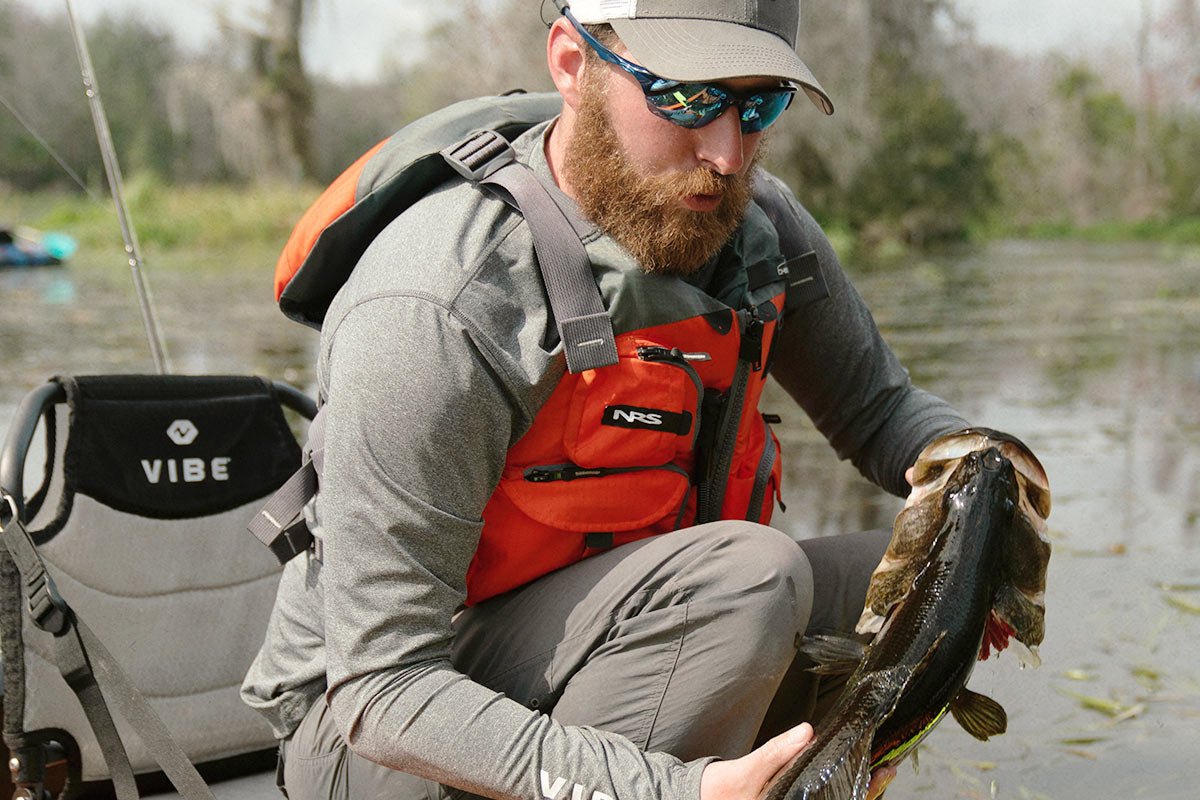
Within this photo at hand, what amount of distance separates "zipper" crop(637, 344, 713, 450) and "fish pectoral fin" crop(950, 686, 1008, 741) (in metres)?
0.70

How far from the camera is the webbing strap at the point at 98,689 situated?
2455 millimetres

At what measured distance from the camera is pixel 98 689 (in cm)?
249

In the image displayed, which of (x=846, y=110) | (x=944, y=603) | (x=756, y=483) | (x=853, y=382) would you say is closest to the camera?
(x=944, y=603)

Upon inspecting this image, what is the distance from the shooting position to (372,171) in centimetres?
251

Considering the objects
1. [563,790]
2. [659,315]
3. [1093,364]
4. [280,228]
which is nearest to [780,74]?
[659,315]

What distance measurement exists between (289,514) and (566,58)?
1027 millimetres

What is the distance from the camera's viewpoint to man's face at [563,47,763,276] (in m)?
2.44

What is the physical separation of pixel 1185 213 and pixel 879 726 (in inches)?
1221

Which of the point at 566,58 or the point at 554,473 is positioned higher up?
the point at 566,58

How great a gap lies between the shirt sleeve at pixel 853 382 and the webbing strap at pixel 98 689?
5.11 feet

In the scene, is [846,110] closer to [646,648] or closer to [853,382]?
[853,382]

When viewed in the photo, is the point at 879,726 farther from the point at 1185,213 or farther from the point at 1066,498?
the point at 1185,213

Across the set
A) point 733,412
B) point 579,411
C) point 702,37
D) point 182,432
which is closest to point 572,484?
point 579,411

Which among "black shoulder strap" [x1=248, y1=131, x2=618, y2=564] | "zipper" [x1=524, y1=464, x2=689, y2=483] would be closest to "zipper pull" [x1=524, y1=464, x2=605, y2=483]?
"zipper" [x1=524, y1=464, x2=689, y2=483]
